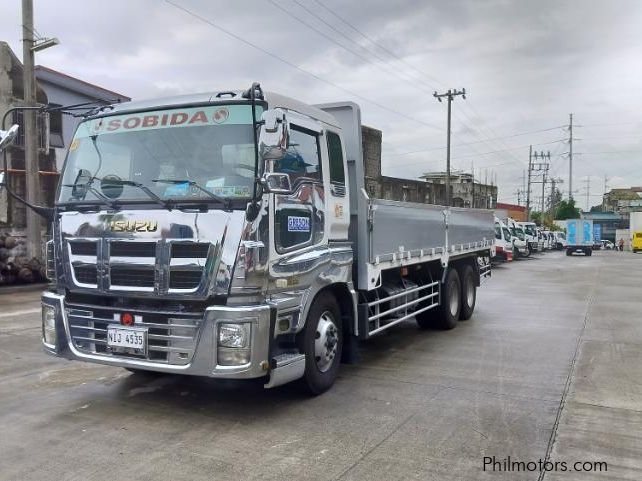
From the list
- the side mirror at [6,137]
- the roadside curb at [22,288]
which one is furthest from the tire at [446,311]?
the roadside curb at [22,288]

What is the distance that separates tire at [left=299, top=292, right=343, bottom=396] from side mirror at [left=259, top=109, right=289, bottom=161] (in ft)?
5.21

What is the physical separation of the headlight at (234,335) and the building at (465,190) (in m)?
46.0

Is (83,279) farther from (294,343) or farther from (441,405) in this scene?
(441,405)

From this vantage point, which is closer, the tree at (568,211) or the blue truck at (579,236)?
the blue truck at (579,236)

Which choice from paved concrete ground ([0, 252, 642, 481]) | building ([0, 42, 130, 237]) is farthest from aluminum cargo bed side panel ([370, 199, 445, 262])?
building ([0, 42, 130, 237])

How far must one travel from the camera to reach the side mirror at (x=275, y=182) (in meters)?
4.42

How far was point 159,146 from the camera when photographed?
4.89 metres

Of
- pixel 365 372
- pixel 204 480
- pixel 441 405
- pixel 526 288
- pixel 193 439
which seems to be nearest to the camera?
pixel 204 480

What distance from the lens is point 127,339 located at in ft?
15.3

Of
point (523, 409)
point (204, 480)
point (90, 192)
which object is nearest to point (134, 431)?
point (204, 480)

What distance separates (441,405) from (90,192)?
12.0ft

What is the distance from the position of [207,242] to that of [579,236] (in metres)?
42.0

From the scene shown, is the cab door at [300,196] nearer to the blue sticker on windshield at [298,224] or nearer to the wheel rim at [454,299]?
the blue sticker on windshield at [298,224]

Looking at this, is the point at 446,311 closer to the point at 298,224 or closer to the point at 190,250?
the point at 298,224
